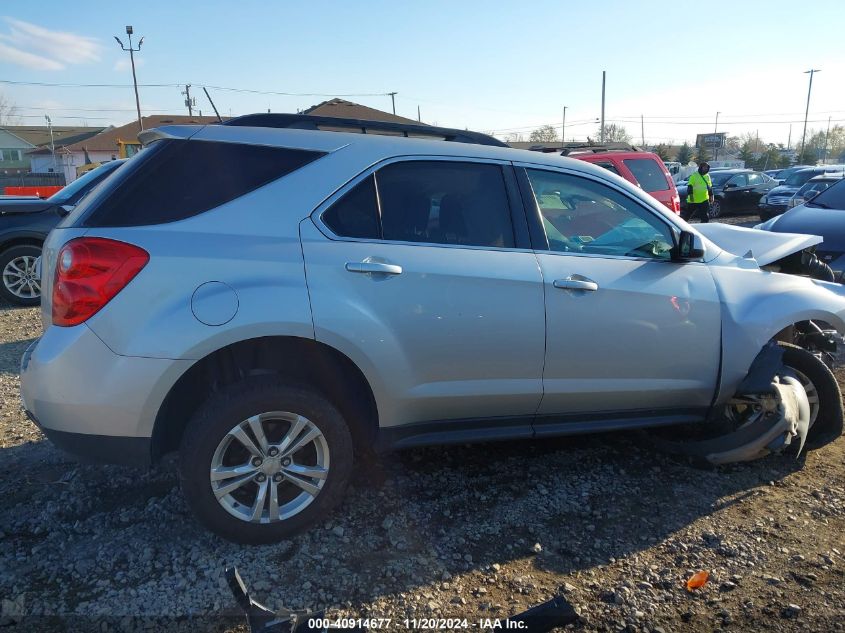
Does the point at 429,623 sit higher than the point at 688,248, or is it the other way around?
the point at 688,248

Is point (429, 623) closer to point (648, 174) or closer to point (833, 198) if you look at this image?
point (833, 198)

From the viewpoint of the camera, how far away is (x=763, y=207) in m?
17.4

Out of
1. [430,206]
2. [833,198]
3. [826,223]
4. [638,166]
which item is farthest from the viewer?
[638,166]

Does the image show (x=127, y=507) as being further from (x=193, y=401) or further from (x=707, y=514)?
(x=707, y=514)

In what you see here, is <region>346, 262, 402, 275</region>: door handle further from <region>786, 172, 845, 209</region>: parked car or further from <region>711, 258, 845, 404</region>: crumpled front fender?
<region>786, 172, 845, 209</region>: parked car

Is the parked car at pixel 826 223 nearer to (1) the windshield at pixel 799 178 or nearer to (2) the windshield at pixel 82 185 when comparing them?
(2) the windshield at pixel 82 185

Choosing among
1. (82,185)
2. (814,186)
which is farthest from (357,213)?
(814,186)

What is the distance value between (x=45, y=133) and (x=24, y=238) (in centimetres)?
Answer: 8729

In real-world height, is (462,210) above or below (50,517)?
above

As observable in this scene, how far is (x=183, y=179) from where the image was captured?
2824 mm

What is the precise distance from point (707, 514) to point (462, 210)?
199cm

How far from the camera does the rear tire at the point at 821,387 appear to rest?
12.5 ft

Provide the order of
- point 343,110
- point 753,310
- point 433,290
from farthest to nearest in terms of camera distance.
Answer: point 343,110
point 753,310
point 433,290

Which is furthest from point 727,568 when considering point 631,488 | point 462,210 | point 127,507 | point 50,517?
point 50,517
